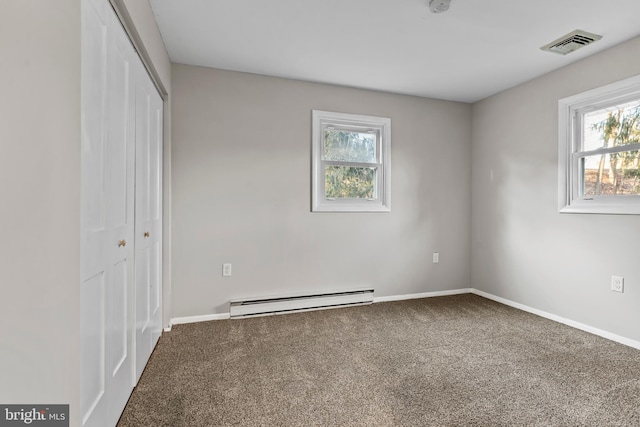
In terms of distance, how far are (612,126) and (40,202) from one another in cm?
385

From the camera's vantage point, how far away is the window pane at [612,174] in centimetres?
262

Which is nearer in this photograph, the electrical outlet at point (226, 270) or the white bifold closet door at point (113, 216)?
the white bifold closet door at point (113, 216)

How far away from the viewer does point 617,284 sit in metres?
2.64

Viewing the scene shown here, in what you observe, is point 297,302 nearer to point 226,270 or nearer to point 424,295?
point 226,270

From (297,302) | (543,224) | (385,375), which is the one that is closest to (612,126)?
(543,224)

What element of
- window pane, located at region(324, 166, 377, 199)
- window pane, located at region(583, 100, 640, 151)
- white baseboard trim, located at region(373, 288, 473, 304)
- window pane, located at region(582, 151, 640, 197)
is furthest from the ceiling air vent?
white baseboard trim, located at region(373, 288, 473, 304)

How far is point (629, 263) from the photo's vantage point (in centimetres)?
256

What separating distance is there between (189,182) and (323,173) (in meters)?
1.36

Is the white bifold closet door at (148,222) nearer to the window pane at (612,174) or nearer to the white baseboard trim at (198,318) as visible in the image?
the white baseboard trim at (198,318)

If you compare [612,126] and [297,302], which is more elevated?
[612,126]

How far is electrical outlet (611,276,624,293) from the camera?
2.61 meters

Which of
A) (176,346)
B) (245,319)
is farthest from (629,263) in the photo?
(176,346)

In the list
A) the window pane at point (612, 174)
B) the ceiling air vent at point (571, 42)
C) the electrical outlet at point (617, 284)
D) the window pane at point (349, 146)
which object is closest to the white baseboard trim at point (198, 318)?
the window pane at point (349, 146)

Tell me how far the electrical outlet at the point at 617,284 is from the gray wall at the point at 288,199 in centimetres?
156
